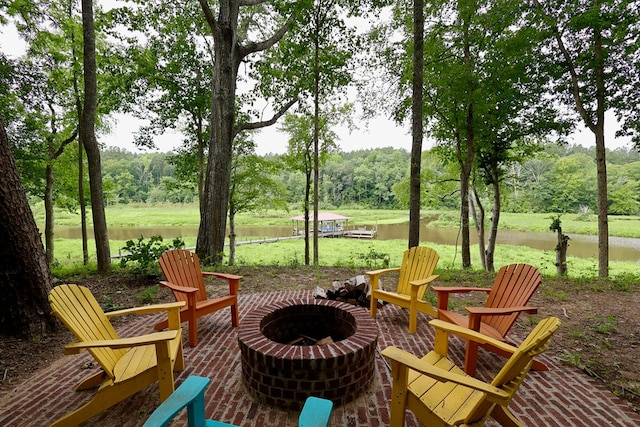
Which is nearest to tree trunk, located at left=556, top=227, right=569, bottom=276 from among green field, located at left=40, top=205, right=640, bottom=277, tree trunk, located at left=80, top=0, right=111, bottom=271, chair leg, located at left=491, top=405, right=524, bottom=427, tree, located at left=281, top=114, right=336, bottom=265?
green field, located at left=40, top=205, right=640, bottom=277

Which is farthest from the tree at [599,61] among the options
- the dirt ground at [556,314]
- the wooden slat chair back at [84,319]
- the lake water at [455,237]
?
the wooden slat chair back at [84,319]

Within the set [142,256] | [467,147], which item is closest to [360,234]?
[467,147]

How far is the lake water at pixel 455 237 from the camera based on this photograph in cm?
1610

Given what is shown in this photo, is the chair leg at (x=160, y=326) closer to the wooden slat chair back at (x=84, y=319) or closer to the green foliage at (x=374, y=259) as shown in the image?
the wooden slat chair back at (x=84, y=319)

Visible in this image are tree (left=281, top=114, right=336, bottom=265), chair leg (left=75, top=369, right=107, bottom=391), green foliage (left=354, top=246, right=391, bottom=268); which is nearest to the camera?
chair leg (left=75, top=369, right=107, bottom=391)

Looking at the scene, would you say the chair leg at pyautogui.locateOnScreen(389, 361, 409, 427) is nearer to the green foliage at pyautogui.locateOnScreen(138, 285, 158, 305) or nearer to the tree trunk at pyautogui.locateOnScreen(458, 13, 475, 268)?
the green foliage at pyautogui.locateOnScreen(138, 285, 158, 305)

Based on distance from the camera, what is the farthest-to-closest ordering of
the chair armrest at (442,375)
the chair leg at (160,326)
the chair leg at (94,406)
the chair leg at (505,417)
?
1. the chair leg at (160,326)
2. the chair leg at (94,406)
3. the chair leg at (505,417)
4. the chair armrest at (442,375)

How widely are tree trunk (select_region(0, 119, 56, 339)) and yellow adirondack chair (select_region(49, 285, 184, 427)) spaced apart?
52.0 inches

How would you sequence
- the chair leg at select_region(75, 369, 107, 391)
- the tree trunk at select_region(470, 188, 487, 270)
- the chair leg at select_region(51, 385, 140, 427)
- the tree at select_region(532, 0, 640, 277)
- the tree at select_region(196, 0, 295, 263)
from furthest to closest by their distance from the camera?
the tree trunk at select_region(470, 188, 487, 270) → the tree at select_region(196, 0, 295, 263) → the tree at select_region(532, 0, 640, 277) → the chair leg at select_region(75, 369, 107, 391) → the chair leg at select_region(51, 385, 140, 427)

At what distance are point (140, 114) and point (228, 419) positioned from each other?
9758mm

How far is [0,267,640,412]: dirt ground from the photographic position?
2.42m

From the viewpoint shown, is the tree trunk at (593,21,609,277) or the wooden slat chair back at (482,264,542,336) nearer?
the wooden slat chair back at (482,264,542,336)

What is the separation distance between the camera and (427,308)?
3021 millimetres

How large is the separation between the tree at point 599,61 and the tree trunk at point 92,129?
30.0 ft
